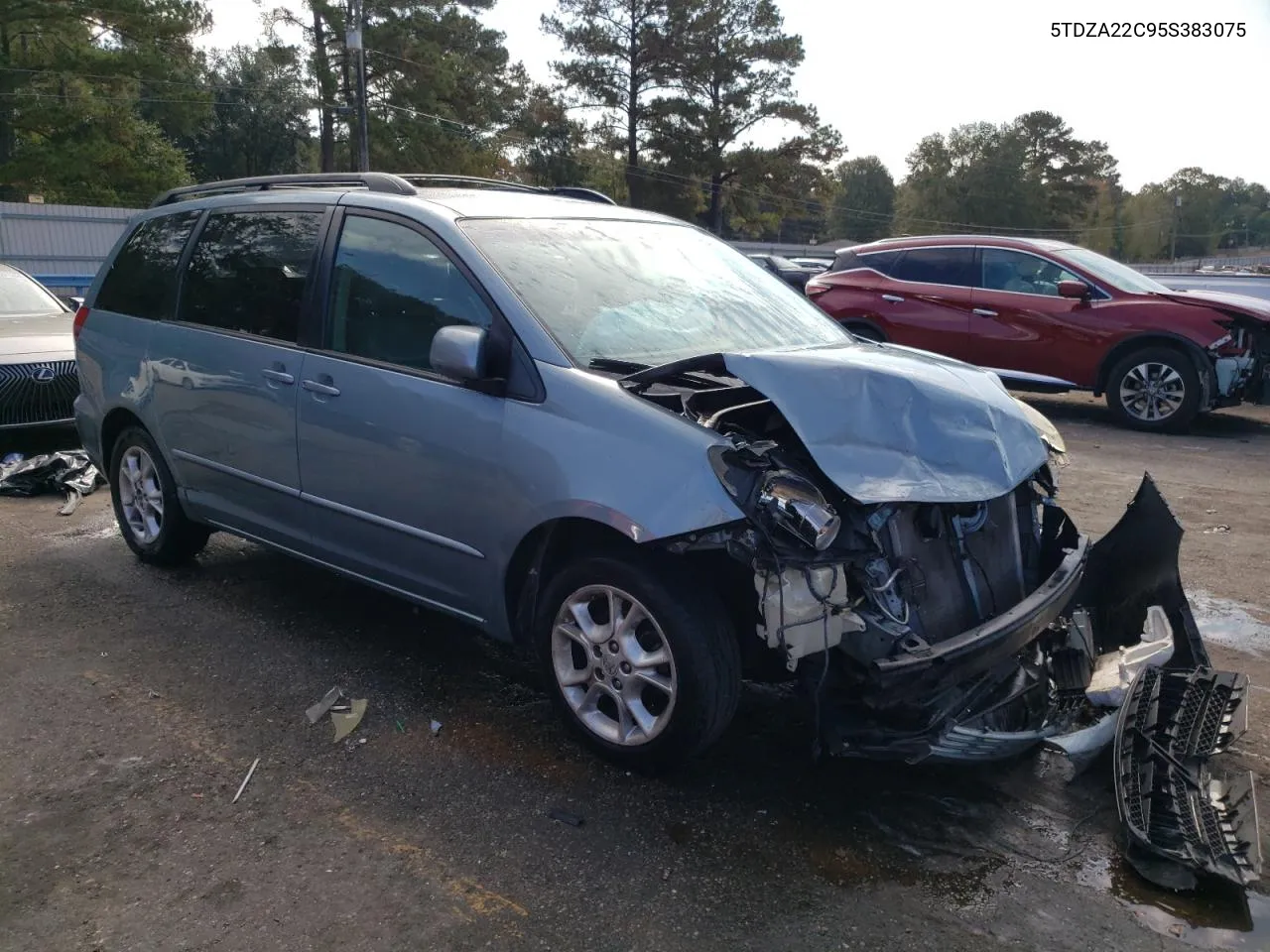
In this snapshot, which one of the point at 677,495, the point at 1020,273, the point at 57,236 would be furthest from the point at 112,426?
the point at 57,236

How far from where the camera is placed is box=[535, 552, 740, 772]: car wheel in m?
3.10

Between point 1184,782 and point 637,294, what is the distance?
8.01 ft

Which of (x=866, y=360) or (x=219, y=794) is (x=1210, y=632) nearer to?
(x=866, y=360)

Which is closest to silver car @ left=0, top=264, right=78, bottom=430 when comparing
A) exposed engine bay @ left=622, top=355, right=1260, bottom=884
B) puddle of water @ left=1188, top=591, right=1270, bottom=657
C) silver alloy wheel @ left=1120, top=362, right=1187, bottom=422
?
exposed engine bay @ left=622, top=355, right=1260, bottom=884

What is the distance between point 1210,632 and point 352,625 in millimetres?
3795

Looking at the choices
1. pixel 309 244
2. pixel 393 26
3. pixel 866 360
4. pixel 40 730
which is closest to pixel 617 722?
pixel 866 360

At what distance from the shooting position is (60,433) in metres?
8.70

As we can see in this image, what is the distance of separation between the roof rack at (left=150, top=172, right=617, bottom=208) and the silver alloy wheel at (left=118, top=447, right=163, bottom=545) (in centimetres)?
136

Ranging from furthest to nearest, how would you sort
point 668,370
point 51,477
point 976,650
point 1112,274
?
point 1112,274 < point 51,477 < point 668,370 < point 976,650

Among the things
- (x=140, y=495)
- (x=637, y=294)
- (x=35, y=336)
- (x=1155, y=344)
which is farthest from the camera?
(x=1155, y=344)

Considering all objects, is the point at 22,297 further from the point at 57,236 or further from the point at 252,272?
the point at 57,236

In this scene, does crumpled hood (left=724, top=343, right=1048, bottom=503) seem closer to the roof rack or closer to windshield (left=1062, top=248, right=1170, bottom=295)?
the roof rack

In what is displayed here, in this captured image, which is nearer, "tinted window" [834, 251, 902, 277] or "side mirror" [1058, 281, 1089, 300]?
"side mirror" [1058, 281, 1089, 300]

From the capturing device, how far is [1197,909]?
271cm
